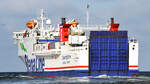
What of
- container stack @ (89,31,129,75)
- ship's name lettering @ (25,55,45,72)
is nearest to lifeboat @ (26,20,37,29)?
ship's name lettering @ (25,55,45,72)

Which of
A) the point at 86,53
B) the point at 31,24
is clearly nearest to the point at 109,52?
the point at 86,53

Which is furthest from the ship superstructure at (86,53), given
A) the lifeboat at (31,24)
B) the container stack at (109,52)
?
the lifeboat at (31,24)

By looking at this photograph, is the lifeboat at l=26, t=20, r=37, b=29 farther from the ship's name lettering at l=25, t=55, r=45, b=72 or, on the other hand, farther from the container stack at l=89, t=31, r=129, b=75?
the container stack at l=89, t=31, r=129, b=75

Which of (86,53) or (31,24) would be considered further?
(31,24)

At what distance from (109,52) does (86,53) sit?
3.96m

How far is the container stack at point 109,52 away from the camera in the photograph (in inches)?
2940

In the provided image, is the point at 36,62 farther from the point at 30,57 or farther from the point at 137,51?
the point at 137,51

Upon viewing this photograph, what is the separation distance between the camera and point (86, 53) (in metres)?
75.4

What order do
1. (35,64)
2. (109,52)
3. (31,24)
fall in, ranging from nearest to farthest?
(109,52)
(35,64)
(31,24)

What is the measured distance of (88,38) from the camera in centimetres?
7850

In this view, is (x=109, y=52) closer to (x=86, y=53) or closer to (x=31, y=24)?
(x=86, y=53)

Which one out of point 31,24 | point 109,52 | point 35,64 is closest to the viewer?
point 109,52

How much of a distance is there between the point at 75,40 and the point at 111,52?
26.3 ft

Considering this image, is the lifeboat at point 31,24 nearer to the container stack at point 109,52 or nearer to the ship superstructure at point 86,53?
the ship superstructure at point 86,53
